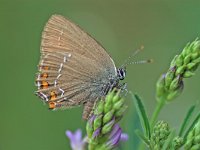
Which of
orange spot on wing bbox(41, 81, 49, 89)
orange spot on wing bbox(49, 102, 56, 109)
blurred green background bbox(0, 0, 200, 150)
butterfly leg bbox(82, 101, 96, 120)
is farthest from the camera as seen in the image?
blurred green background bbox(0, 0, 200, 150)

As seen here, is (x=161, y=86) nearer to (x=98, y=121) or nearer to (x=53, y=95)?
(x=98, y=121)

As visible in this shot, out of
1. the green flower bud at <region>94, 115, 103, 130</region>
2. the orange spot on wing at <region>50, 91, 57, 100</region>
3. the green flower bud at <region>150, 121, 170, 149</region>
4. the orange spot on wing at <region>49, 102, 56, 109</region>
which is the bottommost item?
the green flower bud at <region>150, 121, 170, 149</region>

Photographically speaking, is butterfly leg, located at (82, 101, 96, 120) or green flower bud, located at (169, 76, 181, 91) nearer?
green flower bud, located at (169, 76, 181, 91)

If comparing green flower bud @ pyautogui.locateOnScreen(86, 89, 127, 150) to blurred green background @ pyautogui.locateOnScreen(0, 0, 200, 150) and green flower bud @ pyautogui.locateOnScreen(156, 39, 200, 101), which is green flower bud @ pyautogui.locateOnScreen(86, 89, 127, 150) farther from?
blurred green background @ pyautogui.locateOnScreen(0, 0, 200, 150)

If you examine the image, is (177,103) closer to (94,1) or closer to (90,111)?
(94,1)

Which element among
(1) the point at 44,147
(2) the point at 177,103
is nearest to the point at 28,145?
(1) the point at 44,147

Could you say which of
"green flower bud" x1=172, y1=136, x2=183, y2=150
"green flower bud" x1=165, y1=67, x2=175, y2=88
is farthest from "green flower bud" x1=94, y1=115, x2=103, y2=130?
"green flower bud" x1=165, y1=67, x2=175, y2=88
